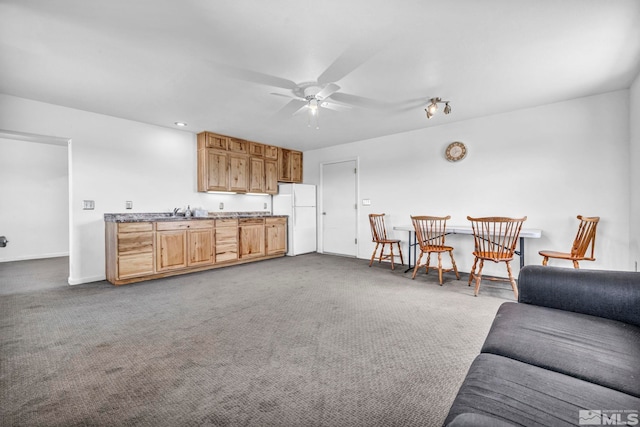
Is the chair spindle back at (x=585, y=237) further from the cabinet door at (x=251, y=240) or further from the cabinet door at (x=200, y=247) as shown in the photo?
the cabinet door at (x=200, y=247)

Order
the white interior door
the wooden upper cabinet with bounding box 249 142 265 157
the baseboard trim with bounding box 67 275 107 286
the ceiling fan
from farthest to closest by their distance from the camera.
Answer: the white interior door → the wooden upper cabinet with bounding box 249 142 265 157 → the baseboard trim with bounding box 67 275 107 286 → the ceiling fan

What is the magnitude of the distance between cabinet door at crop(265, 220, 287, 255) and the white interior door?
3.13 feet

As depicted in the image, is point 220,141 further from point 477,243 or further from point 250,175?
point 477,243

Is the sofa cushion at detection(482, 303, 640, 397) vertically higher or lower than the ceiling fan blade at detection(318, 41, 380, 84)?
lower

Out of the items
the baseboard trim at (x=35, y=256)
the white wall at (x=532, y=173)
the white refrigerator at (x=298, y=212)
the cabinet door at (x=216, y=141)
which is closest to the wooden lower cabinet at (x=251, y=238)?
the white refrigerator at (x=298, y=212)

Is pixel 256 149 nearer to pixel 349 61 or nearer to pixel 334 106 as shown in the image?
pixel 334 106

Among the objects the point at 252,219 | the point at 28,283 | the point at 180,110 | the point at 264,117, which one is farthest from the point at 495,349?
the point at 28,283

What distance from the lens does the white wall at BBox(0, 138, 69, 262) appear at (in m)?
5.29

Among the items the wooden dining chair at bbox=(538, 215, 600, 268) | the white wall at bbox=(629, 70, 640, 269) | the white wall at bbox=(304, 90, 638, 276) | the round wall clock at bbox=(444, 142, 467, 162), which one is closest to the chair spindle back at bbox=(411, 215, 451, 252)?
the white wall at bbox=(304, 90, 638, 276)

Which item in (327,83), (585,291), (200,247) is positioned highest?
(327,83)

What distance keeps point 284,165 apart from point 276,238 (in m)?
1.71

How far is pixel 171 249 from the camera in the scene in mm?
4191

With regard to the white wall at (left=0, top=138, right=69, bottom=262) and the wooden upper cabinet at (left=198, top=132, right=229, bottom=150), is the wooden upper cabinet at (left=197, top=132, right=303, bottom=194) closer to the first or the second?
the wooden upper cabinet at (left=198, top=132, right=229, bottom=150)

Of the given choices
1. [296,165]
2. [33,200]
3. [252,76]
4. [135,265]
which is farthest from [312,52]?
[33,200]
